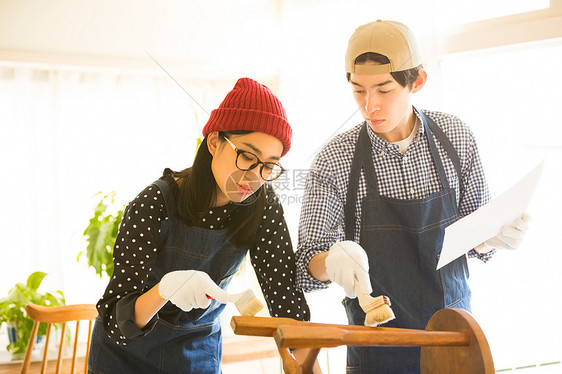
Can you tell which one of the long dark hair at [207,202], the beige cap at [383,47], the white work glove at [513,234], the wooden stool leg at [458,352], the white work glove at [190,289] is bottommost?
the wooden stool leg at [458,352]

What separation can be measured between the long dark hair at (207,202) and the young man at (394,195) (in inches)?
5.9

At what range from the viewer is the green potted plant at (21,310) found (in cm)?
267

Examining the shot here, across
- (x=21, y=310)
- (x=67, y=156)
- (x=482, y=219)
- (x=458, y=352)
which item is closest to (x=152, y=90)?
(x=67, y=156)

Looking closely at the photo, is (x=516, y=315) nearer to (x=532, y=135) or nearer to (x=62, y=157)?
(x=532, y=135)

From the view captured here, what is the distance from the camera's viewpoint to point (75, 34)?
285cm

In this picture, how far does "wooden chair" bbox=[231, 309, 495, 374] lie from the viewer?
0.78m

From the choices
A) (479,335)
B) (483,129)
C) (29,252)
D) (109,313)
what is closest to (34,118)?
(29,252)

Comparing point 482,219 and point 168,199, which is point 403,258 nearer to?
point 482,219

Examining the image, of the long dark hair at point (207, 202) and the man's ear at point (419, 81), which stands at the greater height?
the man's ear at point (419, 81)

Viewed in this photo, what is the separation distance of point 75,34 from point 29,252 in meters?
1.16

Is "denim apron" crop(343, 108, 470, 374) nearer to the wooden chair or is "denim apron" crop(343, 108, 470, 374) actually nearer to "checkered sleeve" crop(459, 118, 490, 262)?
"checkered sleeve" crop(459, 118, 490, 262)

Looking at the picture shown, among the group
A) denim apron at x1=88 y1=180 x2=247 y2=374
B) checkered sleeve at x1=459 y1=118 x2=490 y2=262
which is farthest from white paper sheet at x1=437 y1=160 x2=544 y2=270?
denim apron at x1=88 y1=180 x2=247 y2=374

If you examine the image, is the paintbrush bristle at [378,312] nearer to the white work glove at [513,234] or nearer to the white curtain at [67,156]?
the white work glove at [513,234]

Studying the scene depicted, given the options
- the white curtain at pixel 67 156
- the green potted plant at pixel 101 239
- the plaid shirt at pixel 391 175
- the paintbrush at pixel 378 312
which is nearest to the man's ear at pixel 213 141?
the plaid shirt at pixel 391 175
